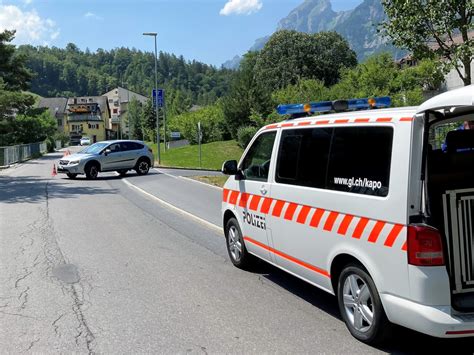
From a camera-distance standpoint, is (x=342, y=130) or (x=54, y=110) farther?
(x=54, y=110)

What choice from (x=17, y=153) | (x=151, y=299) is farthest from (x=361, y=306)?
(x=17, y=153)

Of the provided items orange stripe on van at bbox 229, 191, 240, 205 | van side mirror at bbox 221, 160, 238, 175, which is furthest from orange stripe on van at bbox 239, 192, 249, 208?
van side mirror at bbox 221, 160, 238, 175

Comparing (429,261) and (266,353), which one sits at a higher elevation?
(429,261)

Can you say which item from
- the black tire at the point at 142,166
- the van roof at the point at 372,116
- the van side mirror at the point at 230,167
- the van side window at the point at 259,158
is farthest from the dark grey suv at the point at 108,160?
the van roof at the point at 372,116

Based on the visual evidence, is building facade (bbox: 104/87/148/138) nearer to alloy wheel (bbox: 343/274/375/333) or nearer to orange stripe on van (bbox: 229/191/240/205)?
orange stripe on van (bbox: 229/191/240/205)

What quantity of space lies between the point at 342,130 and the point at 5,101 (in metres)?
36.0

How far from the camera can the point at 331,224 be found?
4812 millimetres

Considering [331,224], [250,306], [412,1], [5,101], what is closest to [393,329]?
[331,224]

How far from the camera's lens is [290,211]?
5.55 metres

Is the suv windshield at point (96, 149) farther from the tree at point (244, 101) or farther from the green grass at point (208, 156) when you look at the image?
the tree at point (244, 101)

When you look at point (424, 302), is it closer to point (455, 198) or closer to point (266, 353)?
point (455, 198)

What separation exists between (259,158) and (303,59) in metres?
59.0

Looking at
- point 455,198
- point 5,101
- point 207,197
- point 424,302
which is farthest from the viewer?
point 5,101

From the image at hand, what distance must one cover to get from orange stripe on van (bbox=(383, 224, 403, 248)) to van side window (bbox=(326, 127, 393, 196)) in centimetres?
30
